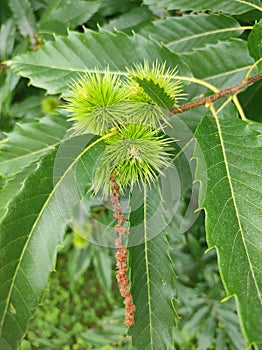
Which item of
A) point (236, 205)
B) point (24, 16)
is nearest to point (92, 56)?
point (236, 205)

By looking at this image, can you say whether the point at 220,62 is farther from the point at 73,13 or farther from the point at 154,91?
the point at 73,13

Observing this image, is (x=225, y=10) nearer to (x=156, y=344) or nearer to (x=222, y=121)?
(x=222, y=121)

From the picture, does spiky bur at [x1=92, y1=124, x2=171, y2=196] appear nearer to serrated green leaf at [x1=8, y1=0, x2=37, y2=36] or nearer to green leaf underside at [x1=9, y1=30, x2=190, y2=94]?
green leaf underside at [x1=9, y1=30, x2=190, y2=94]

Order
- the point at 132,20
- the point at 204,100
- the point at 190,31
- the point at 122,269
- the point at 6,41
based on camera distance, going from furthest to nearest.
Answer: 1. the point at 6,41
2. the point at 132,20
3. the point at 190,31
4. the point at 204,100
5. the point at 122,269

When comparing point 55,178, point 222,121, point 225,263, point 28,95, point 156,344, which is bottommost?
point 156,344

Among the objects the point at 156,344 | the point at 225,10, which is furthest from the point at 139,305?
the point at 225,10

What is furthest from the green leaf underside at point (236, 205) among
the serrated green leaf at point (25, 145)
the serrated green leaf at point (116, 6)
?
the serrated green leaf at point (116, 6)
